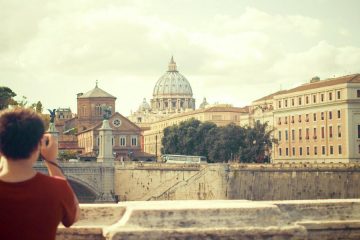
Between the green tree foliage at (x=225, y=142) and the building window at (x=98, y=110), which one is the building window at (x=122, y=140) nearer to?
the green tree foliage at (x=225, y=142)

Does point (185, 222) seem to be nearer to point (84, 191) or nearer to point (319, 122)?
point (84, 191)

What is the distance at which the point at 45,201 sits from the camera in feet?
16.2

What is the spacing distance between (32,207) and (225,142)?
3306 inches

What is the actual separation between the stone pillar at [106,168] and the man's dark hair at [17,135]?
60124mm

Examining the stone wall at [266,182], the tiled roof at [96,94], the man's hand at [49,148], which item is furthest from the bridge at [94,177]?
the man's hand at [49,148]

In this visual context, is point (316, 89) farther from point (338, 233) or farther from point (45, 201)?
point (45, 201)

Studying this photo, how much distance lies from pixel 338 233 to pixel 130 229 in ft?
10.2

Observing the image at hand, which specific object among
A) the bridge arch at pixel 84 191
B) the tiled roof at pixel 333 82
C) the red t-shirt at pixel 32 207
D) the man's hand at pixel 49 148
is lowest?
the bridge arch at pixel 84 191

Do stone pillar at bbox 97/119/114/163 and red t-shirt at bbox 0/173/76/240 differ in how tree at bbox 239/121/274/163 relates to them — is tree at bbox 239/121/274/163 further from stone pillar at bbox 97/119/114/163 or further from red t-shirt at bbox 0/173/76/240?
red t-shirt at bbox 0/173/76/240

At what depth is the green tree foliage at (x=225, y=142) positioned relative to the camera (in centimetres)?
8744

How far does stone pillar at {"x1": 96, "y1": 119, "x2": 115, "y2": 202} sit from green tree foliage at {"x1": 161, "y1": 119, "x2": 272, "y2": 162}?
2384 centimetres

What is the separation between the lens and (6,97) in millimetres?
79688

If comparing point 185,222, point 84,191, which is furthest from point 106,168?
point 185,222

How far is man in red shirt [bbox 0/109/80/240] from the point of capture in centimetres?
484
